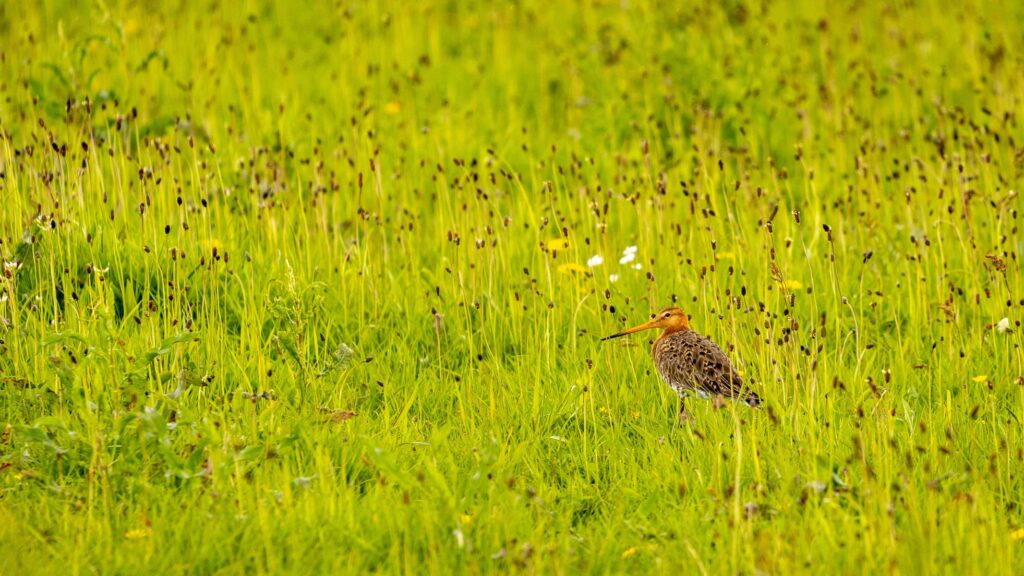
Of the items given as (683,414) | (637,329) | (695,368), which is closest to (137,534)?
(683,414)

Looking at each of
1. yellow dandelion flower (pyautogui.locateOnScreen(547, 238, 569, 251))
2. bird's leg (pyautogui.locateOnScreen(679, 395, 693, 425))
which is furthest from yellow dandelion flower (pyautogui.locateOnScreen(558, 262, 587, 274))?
bird's leg (pyautogui.locateOnScreen(679, 395, 693, 425))

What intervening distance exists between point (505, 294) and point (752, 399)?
155 cm

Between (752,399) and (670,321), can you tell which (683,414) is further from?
(670,321)

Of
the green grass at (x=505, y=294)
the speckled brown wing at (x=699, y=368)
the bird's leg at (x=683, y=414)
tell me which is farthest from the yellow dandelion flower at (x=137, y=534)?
the speckled brown wing at (x=699, y=368)

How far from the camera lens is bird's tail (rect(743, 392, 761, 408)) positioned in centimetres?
459

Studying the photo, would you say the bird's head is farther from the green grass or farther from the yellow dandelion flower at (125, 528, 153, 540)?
the yellow dandelion flower at (125, 528, 153, 540)

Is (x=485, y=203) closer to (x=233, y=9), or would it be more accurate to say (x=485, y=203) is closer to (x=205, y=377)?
(x=205, y=377)

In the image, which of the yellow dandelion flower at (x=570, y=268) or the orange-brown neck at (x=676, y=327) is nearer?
→ the orange-brown neck at (x=676, y=327)

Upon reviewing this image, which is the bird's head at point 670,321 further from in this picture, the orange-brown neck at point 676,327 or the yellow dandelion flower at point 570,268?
the yellow dandelion flower at point 570,268

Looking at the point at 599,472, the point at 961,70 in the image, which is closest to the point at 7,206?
the point at 599,472

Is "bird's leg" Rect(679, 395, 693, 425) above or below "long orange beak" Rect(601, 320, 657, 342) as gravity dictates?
below

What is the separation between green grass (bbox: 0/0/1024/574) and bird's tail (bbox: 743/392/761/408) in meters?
0.09

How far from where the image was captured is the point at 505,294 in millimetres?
5777

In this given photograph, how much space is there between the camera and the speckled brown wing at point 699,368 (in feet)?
15.4
